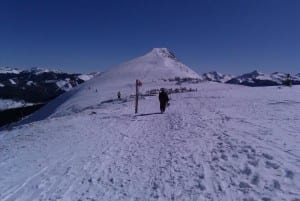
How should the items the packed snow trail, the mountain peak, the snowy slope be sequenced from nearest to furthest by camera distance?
the packed snow trail
the snowy slope
the mountain peak

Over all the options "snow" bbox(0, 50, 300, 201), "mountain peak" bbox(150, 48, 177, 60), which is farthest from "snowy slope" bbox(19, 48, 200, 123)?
"snow" bbox(0, 50, 300, 201)

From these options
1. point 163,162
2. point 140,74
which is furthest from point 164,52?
point 163,162

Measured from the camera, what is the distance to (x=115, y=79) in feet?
331

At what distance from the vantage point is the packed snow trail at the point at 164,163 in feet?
28.6

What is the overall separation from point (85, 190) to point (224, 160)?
15.6ft

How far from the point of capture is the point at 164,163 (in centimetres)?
1137

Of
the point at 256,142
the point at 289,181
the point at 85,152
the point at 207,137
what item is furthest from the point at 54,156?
the point at 289,181

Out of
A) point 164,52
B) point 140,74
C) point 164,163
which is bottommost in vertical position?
point 164,163

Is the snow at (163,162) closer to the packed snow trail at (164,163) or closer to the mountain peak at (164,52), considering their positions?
the packed snow trail at (164,163)

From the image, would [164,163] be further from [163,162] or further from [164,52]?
[164,52]

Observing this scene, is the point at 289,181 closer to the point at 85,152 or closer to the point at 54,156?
the point at 85,152

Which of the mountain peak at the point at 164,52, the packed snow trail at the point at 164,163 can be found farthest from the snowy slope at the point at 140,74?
the packed snow trail at the point at 164,163

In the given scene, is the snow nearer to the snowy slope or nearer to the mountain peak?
the snowy slope

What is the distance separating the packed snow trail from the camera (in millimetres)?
8719
